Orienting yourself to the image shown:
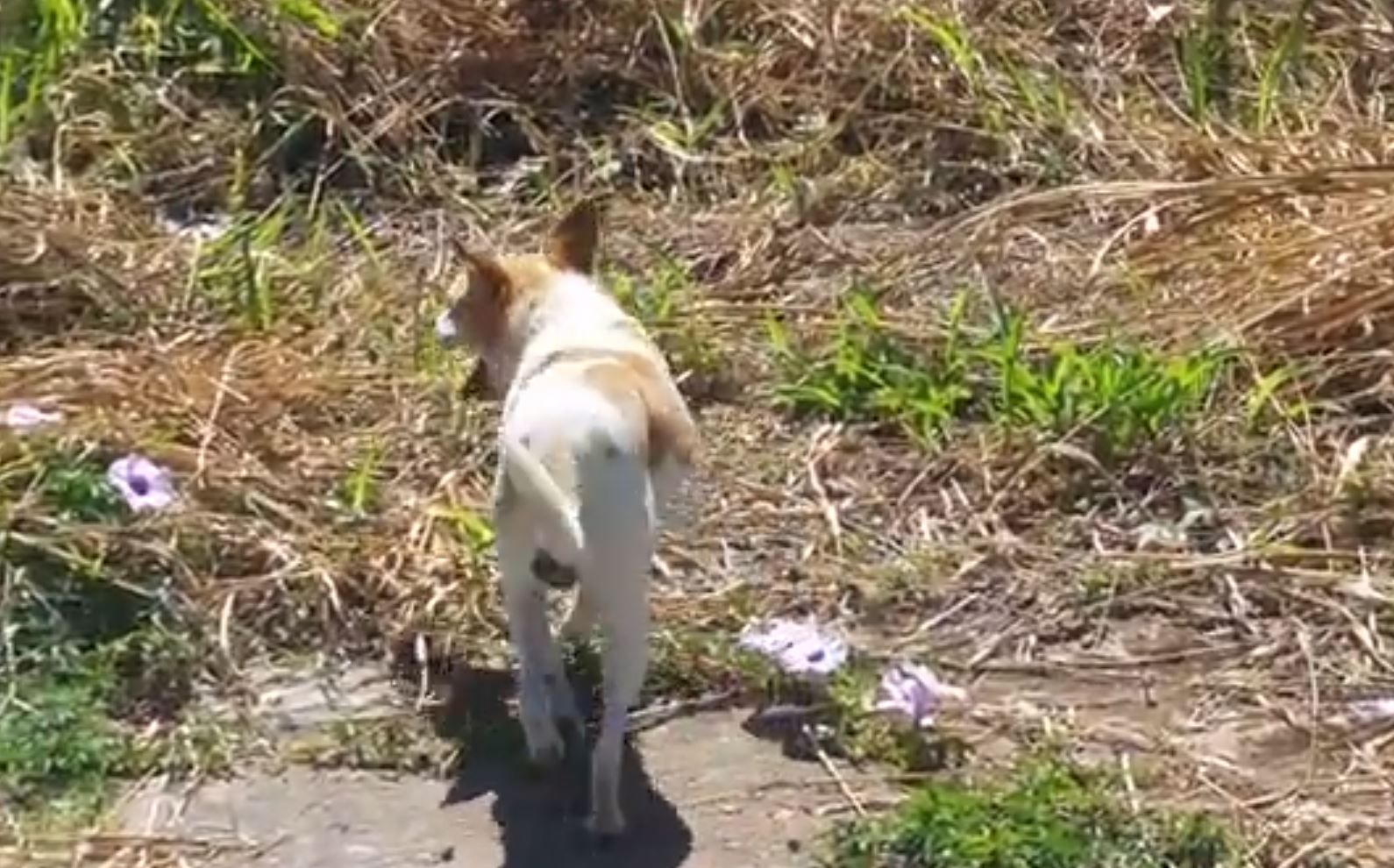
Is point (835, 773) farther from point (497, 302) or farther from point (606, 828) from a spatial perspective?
point (497, 302)

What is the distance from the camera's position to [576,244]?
4473 mm

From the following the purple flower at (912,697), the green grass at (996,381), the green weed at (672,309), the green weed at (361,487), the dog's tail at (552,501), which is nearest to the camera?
the dog's tail at (552,501)

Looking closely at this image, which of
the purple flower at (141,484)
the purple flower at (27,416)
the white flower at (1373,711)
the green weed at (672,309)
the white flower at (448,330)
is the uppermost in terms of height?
the white flower at (448,330)

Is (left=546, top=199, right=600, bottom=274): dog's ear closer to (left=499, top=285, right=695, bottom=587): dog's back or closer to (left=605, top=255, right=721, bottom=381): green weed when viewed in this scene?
(left=499, top=285, right=695, bottom=587): dog's back

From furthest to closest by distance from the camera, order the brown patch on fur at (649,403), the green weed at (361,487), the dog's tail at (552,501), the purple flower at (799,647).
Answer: the green weed at (361,487) < the purple flower at (799,647) < the brown patch on fur at (649,403) < the dog's tail at (552,501)

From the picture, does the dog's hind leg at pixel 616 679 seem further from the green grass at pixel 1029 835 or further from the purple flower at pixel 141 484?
the purple flower at pixel 141 484

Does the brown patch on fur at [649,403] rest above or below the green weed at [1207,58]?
above

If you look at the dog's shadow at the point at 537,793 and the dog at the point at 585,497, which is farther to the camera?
the dog's shadow at the point at 537,793

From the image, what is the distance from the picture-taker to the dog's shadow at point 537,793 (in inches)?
155

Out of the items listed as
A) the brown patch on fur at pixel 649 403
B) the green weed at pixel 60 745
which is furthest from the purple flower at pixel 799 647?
the green weed at pixel 60 745

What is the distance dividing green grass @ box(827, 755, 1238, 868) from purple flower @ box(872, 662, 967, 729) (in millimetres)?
195

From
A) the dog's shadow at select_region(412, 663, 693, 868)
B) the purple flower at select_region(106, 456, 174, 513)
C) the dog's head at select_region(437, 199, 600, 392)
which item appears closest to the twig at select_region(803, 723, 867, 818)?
the dog's shadow at select_region(412, 663, 693, 868)

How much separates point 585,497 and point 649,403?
8.4 inches

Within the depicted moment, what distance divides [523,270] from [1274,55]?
87.1 inches
